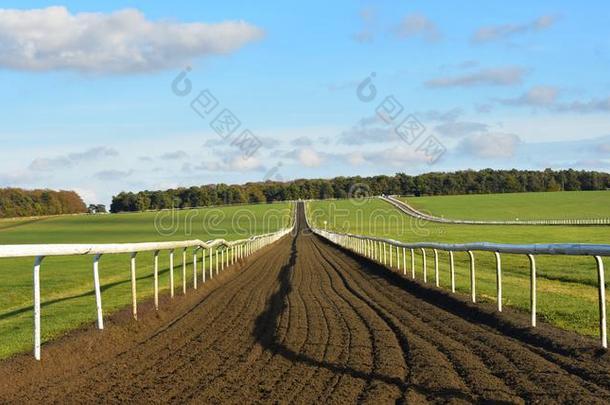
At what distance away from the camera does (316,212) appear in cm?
13575

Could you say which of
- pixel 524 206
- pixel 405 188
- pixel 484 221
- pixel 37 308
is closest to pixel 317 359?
pixel 37 308

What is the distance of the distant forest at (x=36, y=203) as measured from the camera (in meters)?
139

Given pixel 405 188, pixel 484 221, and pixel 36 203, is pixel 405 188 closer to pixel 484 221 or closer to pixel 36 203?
pixel 36 203

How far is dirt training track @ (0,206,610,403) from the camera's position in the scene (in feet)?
21.0

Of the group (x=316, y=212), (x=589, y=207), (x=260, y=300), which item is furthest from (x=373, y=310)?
(x=316, y=212)

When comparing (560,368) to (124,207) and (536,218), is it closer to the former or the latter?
(536,218)

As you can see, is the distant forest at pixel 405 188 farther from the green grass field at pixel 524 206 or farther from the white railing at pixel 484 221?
the white railing at pixel 484 221

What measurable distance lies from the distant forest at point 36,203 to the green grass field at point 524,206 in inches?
2790

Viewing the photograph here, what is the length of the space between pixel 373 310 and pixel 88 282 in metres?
15.6

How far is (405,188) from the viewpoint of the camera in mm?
192625

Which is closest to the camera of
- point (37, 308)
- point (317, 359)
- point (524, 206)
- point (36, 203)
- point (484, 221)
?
point (37, 308)

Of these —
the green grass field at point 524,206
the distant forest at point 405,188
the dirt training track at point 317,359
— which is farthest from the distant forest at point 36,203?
the dirt training track at point 317,359

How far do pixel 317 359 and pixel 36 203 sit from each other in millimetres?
150560

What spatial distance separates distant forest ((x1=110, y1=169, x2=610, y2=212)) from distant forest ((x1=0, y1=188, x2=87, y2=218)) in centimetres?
1245
